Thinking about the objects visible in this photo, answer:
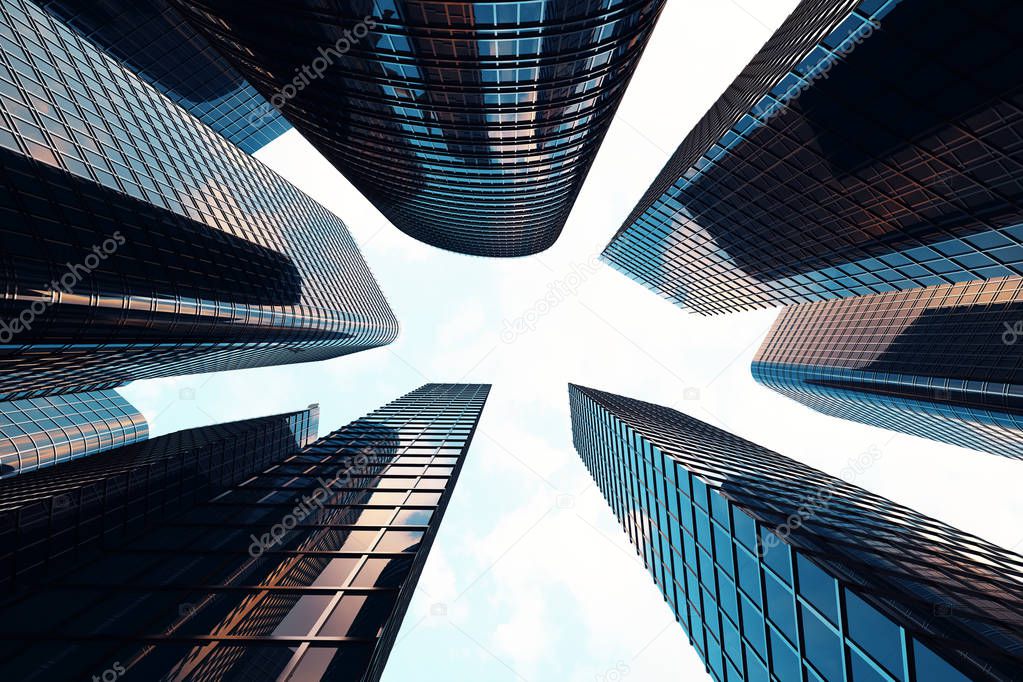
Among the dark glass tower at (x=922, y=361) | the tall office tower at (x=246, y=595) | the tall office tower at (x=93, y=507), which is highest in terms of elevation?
the dark glass tower at (x=922, y=361)

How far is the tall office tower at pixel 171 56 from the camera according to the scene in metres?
44.1

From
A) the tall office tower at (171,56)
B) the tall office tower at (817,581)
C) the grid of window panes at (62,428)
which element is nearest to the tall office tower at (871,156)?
the tall office tower at (817,581)

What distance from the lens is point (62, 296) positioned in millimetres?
17141

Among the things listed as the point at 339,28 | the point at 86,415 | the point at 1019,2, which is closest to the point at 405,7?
the point at 339,28

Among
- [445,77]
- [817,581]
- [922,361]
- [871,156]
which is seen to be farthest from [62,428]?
[922,361]

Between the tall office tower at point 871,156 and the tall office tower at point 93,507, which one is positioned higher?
the tall office tower at point 871,156

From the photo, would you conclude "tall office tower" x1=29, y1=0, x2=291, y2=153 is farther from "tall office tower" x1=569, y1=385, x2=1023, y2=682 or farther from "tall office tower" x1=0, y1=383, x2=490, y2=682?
"tall office tower" x1=569, y1=385, x2=1023, y2=682

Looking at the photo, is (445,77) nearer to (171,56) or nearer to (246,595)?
(246,595)

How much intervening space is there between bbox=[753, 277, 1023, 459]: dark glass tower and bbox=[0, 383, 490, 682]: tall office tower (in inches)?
2148

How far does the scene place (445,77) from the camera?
25.3 m

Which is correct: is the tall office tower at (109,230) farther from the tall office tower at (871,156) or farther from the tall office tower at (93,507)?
the tall office tower at (871,156)

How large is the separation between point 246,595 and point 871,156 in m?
32.4

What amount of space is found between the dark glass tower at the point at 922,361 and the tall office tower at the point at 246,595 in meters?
54.6

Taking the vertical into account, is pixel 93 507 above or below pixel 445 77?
below
